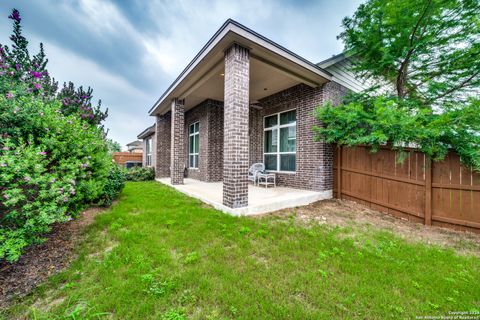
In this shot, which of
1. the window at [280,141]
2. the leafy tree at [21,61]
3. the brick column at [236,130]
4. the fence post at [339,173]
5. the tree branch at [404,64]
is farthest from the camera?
the window at [280,141]

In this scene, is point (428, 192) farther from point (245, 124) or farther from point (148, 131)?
point (148, 131)

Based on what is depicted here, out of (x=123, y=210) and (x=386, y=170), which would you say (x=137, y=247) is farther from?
(x=386, y=170)

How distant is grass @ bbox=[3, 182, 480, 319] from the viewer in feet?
5.38

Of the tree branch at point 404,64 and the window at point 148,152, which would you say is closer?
the tree branch at point 404,64

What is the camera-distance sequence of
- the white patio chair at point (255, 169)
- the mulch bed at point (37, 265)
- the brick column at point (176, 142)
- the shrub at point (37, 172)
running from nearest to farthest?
A: 1. the mulch bed at point (37, 265)
2. the shrub at point (37, 172)
3. the white patio chair at point (255, 169)
4. the brick column at point (176, 142)

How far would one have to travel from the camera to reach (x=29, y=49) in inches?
176

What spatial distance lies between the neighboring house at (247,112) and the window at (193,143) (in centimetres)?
5

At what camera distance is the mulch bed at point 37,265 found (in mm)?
1917

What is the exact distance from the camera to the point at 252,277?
6.84ft

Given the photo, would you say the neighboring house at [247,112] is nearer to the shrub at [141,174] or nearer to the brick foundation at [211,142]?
the brick foundation at [211,142]

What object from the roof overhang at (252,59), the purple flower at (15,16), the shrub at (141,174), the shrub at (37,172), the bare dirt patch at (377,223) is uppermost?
the purple flower at (15,16)

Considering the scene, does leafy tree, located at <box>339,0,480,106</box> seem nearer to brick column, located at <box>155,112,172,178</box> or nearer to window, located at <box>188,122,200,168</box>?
window, located at <box>188,122,200,168</box>

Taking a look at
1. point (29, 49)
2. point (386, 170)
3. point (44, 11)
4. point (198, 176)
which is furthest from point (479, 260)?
point (44, 11)

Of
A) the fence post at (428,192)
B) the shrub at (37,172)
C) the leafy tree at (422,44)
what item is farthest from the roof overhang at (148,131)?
the fence post at (428,192)
